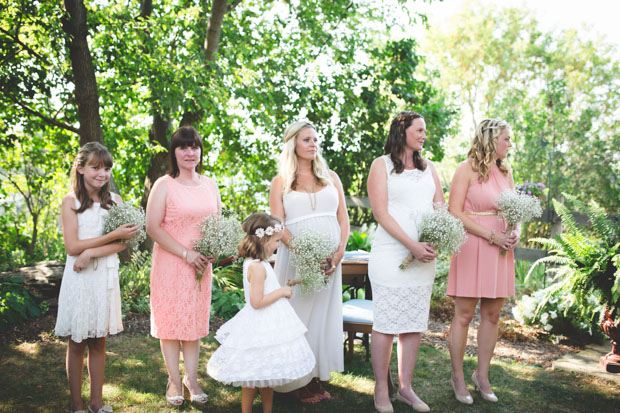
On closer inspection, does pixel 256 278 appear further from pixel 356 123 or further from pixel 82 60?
pixel 356 123

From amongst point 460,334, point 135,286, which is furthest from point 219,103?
point 460,334

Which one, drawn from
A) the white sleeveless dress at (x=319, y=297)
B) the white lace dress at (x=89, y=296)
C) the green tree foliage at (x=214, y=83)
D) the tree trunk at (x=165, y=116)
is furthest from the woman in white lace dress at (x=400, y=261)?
the tree trunk at (x=165, y=116)

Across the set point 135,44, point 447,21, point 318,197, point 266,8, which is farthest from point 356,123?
point 447,21

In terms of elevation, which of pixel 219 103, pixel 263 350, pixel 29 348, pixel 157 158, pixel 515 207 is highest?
pixel 219 103

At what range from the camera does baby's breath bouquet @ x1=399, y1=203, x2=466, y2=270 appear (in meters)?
3.72

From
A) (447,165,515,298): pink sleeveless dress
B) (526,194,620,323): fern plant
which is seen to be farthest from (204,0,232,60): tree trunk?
(526,194,620,323): fern plant

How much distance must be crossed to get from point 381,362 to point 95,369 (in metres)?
2.22

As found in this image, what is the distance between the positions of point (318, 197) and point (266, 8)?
8.15 m

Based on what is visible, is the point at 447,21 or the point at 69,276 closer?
the point at 69,276

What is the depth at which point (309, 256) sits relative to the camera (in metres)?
3.61

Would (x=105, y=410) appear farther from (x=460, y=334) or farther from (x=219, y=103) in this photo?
(x=219, y=103)

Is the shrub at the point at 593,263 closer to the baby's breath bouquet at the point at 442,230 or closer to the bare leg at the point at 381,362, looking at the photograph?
the baby's breath bouquet at the point at 442,230

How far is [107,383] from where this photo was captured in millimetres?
4637

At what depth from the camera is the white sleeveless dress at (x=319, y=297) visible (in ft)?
13.3
